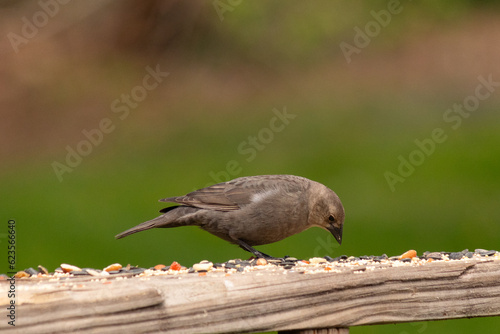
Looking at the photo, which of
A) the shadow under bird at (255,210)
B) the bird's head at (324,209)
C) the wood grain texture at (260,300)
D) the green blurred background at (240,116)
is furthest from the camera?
the green blurred background at (240,116)

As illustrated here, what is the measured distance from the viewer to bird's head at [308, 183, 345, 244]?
5.58 metres

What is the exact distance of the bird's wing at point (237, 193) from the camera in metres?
5.48

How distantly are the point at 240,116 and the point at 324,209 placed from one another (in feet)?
30.2

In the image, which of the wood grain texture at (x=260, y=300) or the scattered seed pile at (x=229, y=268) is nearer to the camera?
the wood grain texture at (x=260, y=300)

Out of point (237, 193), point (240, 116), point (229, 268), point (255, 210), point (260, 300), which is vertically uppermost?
point (240, 116)

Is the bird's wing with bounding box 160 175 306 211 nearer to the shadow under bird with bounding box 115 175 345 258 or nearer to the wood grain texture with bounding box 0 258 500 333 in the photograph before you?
the shadow under bird with bounding box 115 175 345 258

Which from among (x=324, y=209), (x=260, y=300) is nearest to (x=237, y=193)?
(x=324, y=209)

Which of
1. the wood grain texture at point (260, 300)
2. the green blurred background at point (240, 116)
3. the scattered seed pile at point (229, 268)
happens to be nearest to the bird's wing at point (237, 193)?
the scattered seed pile at point (229, 268)

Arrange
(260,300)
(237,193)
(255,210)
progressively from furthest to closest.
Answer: (237,193), (255,210), (260,300)

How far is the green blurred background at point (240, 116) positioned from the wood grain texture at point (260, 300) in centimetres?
598

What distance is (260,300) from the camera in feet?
10.5

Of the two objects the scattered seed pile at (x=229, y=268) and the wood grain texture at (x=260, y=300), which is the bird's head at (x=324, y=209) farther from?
the wood grain texture at (x=260, y=300)

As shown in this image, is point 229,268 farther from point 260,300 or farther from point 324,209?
point 324,209

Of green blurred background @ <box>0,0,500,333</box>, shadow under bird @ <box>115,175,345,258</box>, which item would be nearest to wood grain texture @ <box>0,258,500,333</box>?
shadow under bird @ <box>115,175,345,258</box>
